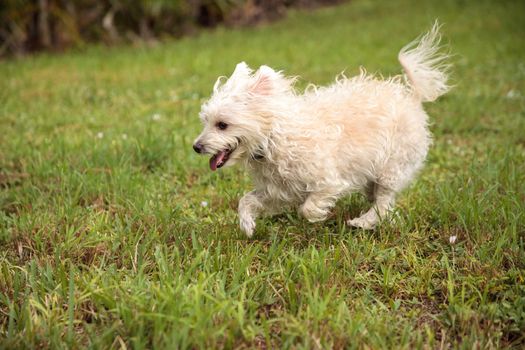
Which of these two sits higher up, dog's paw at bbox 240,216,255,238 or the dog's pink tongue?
A: the dog's pink tongue

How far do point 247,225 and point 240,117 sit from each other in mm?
715

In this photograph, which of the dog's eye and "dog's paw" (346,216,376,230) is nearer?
the dog's eye

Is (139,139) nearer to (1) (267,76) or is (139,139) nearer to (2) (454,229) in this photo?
(1) (267,76)

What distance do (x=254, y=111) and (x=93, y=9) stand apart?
12484 millimetres

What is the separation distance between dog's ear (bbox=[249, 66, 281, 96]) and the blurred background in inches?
431

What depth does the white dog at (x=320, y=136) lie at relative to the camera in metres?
3.53

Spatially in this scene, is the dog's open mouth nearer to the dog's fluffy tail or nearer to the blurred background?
the dog's fluffy tail

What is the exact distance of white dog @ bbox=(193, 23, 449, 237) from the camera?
3.53 meters

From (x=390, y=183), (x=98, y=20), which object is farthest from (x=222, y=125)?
(x=98, y=20)

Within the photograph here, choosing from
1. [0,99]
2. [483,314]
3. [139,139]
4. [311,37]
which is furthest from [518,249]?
[311,37]

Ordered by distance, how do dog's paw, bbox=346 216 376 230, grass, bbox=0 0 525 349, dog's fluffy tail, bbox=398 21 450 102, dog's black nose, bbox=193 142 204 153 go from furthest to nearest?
1. dog's fluffy tail, bbox=398 21 450 102
2. dog's paw, bbox=346 216 376 230
3. dog's black nose, bbox=193 142 204 153
4. grass, bbox=0 0 525 349

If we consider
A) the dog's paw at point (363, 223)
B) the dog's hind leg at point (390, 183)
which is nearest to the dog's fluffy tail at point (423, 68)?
the dog's hind leg at point (390, 183)

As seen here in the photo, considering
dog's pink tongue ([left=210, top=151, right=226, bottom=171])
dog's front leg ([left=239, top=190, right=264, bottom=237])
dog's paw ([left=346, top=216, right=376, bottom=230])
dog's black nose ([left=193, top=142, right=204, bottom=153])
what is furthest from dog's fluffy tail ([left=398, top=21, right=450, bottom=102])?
dog's black nose ([left=193, top=142, right=204, bottom=153])

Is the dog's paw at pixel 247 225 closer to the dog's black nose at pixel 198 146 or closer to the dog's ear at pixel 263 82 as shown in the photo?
the dog's black nose at pixel 198 146
